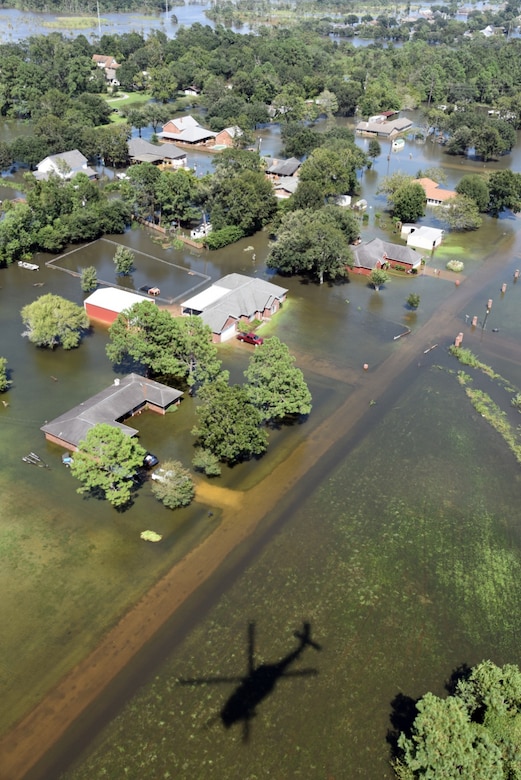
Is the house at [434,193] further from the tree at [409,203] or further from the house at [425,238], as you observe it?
the house at [425,238]

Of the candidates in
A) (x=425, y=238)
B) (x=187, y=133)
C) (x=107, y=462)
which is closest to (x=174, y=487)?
(x=107, y=462)

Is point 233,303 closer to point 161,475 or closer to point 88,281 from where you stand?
point 88,281

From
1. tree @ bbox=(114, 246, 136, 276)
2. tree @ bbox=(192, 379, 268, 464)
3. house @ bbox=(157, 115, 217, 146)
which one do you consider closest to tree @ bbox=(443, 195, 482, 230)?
tree @ bbox=(114, 246, 136, 276)

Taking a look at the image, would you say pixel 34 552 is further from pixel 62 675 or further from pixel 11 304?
pixel 11 304

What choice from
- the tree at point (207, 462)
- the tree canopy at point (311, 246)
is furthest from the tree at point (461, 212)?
the tree at point (207, 462)

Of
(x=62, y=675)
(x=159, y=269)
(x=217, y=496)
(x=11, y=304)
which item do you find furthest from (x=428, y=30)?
(x=62, y=675)

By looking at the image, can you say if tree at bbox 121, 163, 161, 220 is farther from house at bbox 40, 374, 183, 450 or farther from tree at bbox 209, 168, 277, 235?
house at bbox 40, 374, 183, 450

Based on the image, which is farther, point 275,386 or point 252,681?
point 275,386
